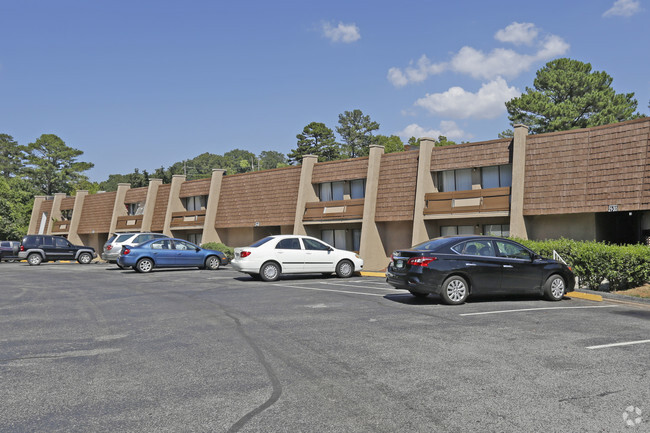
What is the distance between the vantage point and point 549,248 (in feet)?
55.6

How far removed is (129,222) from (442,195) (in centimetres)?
2997

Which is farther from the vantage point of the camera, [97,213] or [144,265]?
[97,213]

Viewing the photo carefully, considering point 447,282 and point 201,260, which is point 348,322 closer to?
point 447,282

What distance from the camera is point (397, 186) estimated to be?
29578 millimetres

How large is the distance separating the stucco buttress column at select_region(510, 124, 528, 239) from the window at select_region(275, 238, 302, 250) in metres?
10.8

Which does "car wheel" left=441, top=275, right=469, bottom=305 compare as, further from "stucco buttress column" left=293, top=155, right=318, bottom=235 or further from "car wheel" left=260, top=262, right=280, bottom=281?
"stucco buttress column" left=293, top=155, right=318, bottom=235

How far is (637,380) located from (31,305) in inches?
494

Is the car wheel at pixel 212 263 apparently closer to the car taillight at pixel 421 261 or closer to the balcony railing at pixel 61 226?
the car taillight at pixel 421 261

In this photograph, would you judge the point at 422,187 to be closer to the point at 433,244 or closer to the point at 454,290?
the point at 433,244

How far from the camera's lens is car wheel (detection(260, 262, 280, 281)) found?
18719 millimetres

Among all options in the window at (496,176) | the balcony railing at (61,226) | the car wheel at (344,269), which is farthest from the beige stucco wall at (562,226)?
the balcony railing at (61,226)

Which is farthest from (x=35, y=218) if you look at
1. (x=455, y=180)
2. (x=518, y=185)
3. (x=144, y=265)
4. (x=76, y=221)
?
(x=518, y=185)

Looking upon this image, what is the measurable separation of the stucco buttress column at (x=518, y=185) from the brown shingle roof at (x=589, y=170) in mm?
222

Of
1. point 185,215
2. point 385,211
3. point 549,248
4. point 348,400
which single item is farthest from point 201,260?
point 348,400
